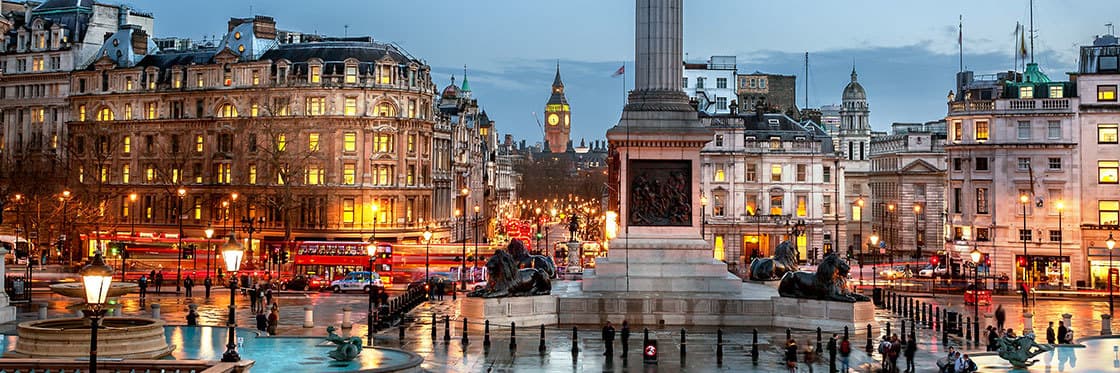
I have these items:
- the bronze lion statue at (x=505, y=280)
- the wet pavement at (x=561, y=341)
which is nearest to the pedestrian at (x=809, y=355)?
the wet pavement at (x=561, y=341)

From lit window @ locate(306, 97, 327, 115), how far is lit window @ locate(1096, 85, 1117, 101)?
48.6 meters

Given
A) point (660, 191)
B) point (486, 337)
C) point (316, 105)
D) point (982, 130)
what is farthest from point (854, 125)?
point (486, 337)

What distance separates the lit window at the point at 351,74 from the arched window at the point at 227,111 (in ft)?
30.3

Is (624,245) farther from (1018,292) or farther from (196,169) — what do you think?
(196,169)

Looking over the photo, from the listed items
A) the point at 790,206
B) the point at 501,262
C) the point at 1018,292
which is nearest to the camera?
the point at 501,262

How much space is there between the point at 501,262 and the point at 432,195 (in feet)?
169

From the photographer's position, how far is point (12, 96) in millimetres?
100438

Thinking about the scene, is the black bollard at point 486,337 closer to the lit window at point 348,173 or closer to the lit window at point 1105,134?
the lit window at point 1105,134

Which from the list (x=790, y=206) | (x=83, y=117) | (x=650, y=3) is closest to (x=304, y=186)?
(x=83, y=117)

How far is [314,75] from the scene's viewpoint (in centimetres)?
8275

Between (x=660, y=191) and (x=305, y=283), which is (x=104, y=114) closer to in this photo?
(x=305, y=283)

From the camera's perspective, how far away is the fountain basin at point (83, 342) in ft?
87.8

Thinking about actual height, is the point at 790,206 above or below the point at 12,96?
below

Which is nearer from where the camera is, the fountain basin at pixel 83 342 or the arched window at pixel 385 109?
the fountain basin at pixel 83 342
